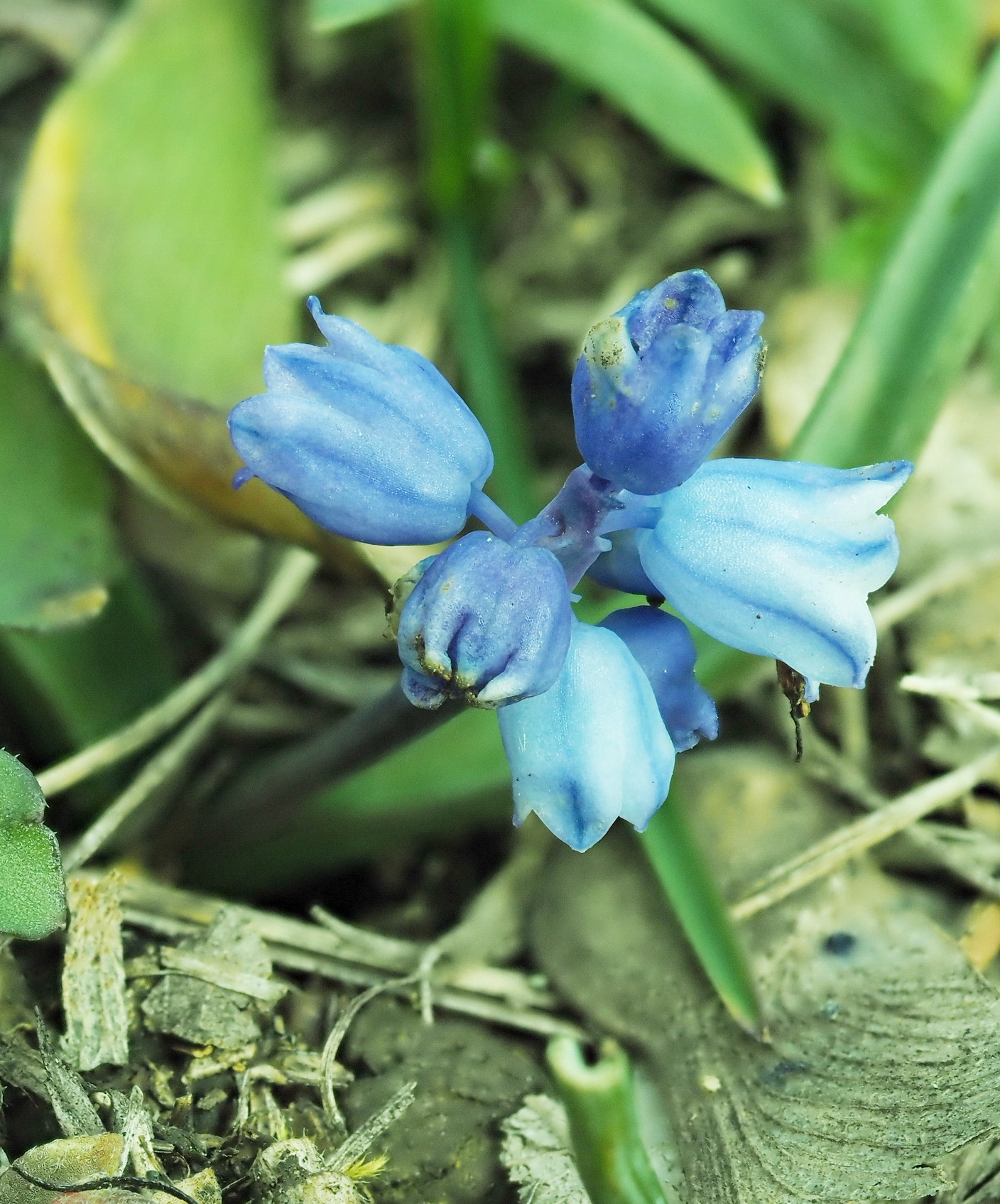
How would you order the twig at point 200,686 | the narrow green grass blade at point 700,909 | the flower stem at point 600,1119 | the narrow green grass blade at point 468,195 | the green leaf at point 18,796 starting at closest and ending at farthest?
the flower stem at point 600,1119, the green leaf at point 18,796, the narrow green grass blade at point 700,909, the twig at point 200,686, the narrow green grass blade at point 468,195

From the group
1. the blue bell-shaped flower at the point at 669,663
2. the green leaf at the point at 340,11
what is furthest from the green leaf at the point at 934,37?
the blue bell-shaped flower at the point at 669,663

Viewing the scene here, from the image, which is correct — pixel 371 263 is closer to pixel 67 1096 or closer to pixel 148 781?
pixel 148 781

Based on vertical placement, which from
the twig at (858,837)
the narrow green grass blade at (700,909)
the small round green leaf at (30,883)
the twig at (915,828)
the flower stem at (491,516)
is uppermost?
the flower stem at (491,516)

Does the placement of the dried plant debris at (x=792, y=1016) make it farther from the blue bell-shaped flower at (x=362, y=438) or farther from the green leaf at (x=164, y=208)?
the green leaf at (x=164, y=208)

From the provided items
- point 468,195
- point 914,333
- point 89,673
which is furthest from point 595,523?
point 468,195

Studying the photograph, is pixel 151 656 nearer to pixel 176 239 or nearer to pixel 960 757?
pixel 176 239

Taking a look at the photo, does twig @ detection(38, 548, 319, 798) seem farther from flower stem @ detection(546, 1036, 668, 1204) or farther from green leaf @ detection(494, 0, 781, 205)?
green leaf @ detection(494, 0, 781, 205)
